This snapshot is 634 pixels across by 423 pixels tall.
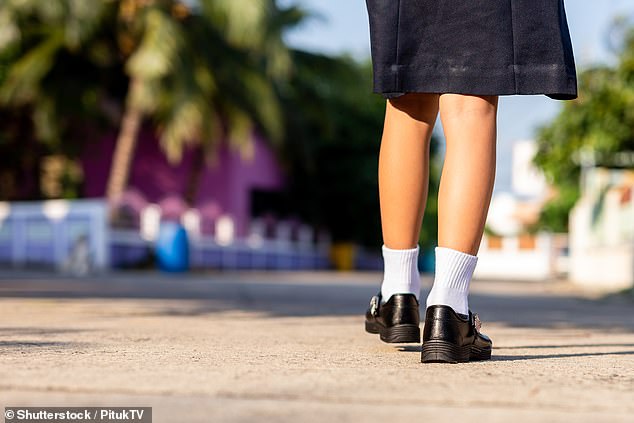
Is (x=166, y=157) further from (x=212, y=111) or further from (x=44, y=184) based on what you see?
(x=212, y=111)

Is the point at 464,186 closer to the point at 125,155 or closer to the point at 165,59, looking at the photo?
the point at 165,59

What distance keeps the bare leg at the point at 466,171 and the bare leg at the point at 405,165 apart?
0.77 feet

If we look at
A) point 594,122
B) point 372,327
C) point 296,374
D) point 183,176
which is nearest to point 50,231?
point 183,176

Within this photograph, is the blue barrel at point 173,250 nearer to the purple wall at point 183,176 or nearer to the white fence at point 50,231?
the white fence at point 50,231

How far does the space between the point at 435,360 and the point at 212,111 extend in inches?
668

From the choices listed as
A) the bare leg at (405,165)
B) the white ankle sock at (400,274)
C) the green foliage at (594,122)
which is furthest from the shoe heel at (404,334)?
the green foliage at (594,122)

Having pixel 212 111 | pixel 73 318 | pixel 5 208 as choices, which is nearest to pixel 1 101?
pixel 5 208

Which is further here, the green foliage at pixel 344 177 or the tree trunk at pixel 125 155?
the green foliage at pixel 344 177

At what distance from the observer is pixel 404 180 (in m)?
2.84

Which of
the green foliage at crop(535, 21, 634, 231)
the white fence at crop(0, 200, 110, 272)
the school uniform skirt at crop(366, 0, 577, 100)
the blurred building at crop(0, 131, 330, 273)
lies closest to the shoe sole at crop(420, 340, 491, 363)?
the school uniform skirt at crop(366, 0, 577, 100)

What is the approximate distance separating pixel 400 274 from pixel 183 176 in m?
21.2

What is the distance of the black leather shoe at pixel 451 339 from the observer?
235cm

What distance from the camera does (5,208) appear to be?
52.4 feet

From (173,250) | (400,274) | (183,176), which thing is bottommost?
(173,250)
